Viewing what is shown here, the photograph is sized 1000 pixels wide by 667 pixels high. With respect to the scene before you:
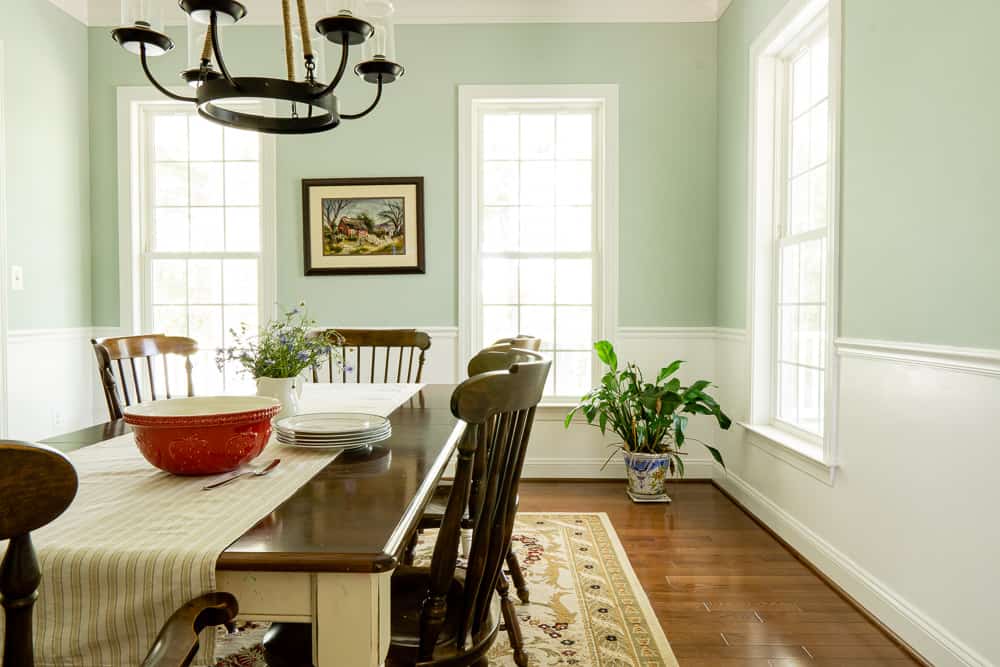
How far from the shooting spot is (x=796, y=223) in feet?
10.3

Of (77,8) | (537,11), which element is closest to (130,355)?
(77,8)

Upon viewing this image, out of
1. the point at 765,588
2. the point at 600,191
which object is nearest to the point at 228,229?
the point at 600,191

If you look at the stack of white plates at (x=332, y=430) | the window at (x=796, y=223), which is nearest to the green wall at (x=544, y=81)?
the window at (x=796, y=223)

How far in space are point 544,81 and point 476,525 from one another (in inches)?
136

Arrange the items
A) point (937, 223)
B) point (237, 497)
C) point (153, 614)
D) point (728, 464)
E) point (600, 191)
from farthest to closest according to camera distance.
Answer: point (600, 191), point (728, 464), point (937, 223), point (237, 497), point (153, 614)

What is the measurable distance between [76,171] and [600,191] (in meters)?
3.29

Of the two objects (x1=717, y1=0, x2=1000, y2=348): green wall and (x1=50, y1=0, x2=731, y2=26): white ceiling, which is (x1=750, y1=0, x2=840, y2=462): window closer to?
(x1=717, y1=0, x2=1000, y2=348): green wall

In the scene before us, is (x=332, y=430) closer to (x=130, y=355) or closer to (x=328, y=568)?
(x=328, y=568)

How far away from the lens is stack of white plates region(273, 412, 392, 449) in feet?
4.66

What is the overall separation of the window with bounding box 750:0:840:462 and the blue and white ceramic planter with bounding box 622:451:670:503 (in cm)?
56

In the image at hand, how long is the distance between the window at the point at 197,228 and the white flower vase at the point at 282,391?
2574 mm

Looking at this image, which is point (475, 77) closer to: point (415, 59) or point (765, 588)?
point (415, 59)

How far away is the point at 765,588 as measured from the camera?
246 cm

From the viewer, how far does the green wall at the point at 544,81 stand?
394cm
